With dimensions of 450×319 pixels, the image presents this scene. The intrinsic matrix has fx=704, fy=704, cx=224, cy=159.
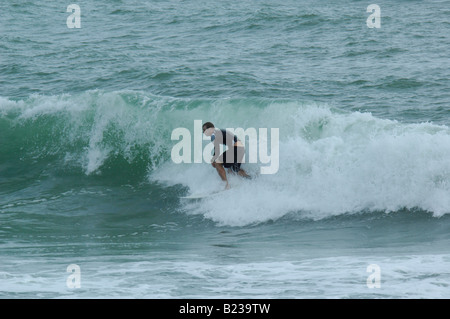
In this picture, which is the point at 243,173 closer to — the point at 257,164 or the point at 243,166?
the point at 243,166

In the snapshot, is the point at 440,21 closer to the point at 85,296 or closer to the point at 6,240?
the point at 6,240

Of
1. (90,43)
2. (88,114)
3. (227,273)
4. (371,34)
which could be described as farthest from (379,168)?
(90,43)

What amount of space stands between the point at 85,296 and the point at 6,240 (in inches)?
144

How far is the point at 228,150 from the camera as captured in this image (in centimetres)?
1162

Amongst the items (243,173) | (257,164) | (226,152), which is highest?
(226,152)

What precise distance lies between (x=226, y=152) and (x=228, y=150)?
52 mm

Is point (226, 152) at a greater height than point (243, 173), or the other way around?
point (226, 152)

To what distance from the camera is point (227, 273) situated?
25.7 feet

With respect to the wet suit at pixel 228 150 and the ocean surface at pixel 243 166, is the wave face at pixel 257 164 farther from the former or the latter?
the wet suit at pixel 228 150

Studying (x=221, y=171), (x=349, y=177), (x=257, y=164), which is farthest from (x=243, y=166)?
(x=349, y=177)

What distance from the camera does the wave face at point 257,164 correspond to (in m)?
10.6

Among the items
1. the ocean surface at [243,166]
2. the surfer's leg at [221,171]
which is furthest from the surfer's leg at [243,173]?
the surfer's leg at [221,171]

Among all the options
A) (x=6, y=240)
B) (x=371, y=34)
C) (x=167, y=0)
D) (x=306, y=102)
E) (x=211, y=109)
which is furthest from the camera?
(x=167, y=0)

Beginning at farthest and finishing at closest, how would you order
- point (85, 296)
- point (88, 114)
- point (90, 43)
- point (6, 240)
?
point (90, 43), point (88, 114), point (6, 240), point (85, 296)
